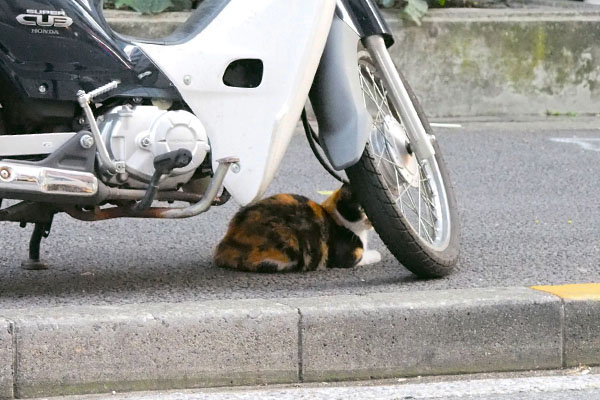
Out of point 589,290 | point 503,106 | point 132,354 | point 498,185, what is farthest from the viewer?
point 503,106

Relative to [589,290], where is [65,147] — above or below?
above

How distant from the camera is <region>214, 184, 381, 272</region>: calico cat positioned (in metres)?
4.29

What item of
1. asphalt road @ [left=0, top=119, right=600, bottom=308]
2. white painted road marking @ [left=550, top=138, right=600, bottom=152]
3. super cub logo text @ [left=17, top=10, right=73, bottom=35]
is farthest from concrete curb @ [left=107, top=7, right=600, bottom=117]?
super cub logo text @ [left=17, top=10, right=73, bottom=35]

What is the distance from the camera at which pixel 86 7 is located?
360 centimetres

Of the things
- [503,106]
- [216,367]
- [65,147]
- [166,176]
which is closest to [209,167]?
[166,176]

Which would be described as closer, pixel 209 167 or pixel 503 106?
pixel 209 167

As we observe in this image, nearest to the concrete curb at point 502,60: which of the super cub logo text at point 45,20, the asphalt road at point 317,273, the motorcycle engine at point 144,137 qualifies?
the asphalt road at point 317,273

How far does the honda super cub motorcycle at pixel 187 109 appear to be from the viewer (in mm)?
3535

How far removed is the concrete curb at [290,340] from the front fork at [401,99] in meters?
0.72

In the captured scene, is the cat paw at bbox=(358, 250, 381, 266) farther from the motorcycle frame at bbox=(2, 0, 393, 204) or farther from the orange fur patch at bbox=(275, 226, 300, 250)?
the motorcycle frame at bbox=(2, 0, 393, 204)

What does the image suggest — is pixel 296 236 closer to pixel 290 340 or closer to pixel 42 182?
pixel 290 340

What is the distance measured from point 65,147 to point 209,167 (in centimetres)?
50

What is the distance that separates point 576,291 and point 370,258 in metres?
0.99

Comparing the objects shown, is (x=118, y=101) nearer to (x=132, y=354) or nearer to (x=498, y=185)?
(x=132, y=354)
